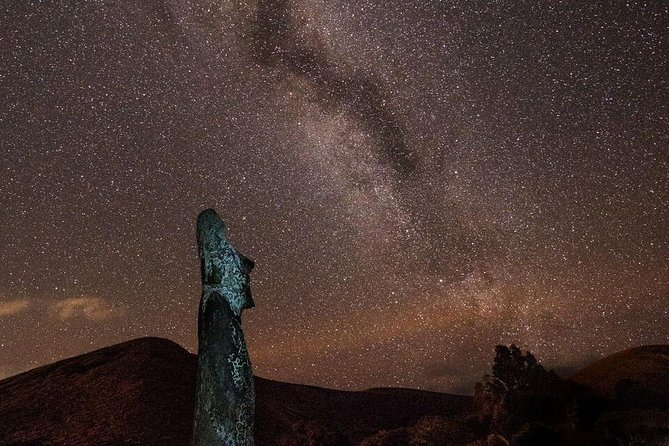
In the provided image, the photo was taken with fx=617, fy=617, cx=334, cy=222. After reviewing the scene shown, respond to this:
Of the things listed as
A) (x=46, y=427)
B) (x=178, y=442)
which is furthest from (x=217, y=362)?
(x=46, y=427)

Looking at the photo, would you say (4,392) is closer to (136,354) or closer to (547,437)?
(136,354)

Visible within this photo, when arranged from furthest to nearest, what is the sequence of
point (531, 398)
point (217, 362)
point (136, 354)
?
point (136, 354), point (531, 398), point (217, 362)

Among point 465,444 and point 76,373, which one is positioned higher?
point 76,373

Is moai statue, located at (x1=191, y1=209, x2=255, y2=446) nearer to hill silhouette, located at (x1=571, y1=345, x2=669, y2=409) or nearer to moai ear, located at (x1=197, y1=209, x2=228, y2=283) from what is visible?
moai ear, located at (x1=197, y1=209, x2=228, y2=283)

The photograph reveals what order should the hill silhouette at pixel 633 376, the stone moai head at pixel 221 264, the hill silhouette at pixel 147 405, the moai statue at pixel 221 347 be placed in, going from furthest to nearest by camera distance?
1. the hill silhouette at pixel 147 405
2. the hill silhouette at pixel 633 376
3. the stone moai head at pixel 221 264
4. the moai statue at pixel 221 347

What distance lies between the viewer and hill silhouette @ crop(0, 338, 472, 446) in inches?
1576

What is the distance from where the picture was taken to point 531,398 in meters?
29.2

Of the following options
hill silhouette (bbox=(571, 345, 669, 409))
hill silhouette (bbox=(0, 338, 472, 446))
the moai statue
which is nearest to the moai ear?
the moai statue

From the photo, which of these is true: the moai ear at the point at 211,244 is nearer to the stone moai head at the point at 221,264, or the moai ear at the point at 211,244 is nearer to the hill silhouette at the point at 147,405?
the stone moai head at the point at 221,264

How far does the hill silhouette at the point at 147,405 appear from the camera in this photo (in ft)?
131

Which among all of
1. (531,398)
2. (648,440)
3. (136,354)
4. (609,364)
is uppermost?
(136,354)

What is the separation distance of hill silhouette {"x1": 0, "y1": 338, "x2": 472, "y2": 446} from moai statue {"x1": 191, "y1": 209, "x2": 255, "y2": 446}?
2522 centimetres

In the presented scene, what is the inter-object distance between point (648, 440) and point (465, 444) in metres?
9.20

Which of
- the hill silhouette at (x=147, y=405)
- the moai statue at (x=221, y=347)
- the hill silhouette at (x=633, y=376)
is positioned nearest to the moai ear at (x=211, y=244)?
the moai statue at (x=221, y=347)
